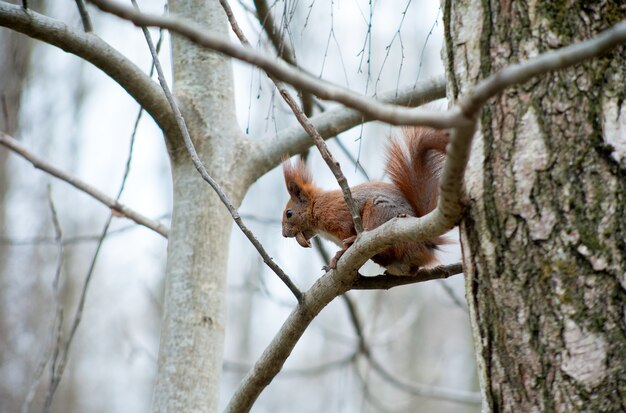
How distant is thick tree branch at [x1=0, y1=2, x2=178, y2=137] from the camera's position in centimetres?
170

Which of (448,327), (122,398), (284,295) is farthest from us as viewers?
(448,327)

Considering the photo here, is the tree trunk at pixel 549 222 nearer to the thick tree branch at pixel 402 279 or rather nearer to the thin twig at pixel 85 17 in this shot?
the thick tree branch at pixel 402 279

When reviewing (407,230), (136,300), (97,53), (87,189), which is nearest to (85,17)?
(97,53)

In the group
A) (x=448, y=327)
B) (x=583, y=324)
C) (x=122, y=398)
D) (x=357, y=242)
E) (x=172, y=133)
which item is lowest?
(x=583, y=324)

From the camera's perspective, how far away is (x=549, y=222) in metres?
1.09

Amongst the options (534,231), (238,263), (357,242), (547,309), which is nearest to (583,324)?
(547,309)

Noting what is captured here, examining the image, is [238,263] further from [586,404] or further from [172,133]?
[586,404]

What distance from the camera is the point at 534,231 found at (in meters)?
Result: 1.11

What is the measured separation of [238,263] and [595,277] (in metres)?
9.01

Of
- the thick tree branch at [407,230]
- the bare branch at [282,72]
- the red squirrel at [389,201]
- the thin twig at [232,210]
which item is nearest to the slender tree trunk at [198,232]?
the thick tree branch at [407,230]

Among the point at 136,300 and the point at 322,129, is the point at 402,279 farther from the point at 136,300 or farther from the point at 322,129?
the point at 136,300

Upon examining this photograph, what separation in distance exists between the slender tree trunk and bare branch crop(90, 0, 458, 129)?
1311 millimetres

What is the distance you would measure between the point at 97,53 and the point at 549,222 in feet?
4.13

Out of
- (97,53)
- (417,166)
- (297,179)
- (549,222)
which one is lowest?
(549,222)
